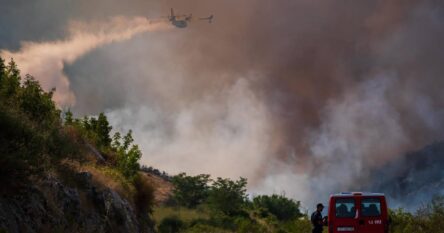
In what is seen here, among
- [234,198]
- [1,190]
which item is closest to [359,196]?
[1,190]

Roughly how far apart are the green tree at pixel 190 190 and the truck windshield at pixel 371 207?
82.0 meters

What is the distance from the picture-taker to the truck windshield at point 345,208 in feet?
71.6

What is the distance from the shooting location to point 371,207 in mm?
21688

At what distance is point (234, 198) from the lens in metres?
97.8

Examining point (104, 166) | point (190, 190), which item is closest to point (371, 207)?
point (104, 166)

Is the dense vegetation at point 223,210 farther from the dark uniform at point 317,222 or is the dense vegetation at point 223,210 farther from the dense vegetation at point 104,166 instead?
the dark uniform at point 317,222

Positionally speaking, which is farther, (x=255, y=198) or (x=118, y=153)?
(x=255, y=198)

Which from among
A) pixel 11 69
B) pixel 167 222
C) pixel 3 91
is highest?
pixel 167 222

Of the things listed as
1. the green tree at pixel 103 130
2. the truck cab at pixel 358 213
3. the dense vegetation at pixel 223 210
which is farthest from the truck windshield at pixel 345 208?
the dense vegetation at pixel 223 210

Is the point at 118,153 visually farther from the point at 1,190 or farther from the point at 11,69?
the point at 1,190

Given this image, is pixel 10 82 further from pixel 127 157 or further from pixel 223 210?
pixel 223 210

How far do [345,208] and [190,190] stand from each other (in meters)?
84.8

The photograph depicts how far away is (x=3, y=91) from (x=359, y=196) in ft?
45.4

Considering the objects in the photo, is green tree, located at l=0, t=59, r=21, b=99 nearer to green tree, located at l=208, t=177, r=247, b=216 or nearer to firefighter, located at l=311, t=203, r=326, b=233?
firefighter, located at l=311, t=203, r=326, b=233
